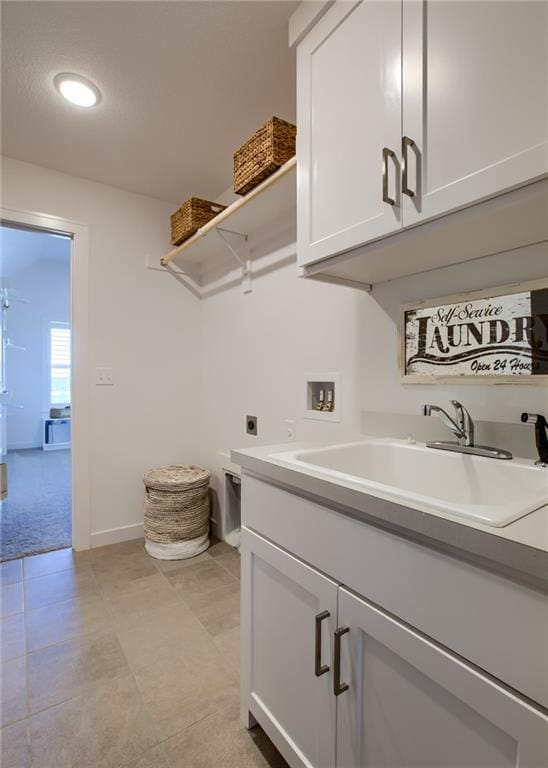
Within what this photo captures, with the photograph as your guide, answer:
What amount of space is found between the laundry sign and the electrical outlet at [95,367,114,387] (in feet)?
6.49

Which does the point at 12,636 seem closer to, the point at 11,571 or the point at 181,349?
the point at 11,571

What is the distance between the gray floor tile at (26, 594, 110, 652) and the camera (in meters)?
1.61

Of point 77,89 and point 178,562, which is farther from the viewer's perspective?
point 178,562

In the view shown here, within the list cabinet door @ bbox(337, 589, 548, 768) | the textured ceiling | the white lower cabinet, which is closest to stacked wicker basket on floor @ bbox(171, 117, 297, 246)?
the textured ceiling

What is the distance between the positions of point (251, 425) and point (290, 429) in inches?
15.3

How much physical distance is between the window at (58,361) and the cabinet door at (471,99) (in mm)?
6333

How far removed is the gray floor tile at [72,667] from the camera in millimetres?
1314

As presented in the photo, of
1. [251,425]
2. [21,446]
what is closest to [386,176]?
[251,425]

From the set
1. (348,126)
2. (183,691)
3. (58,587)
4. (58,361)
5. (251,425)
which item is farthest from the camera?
(58,361)

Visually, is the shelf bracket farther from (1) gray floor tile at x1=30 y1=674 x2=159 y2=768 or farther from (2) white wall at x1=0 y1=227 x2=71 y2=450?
(2) white wall at x1=0 y1=227 x2=71 y2=450

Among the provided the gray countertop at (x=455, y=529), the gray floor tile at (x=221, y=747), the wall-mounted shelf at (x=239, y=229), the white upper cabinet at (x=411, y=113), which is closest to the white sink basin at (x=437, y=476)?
the gray countertop at (x=455, y=529)

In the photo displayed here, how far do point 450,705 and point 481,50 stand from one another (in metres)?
1.21

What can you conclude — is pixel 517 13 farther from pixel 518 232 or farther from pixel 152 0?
pixel 152 0

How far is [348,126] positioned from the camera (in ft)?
3.48
